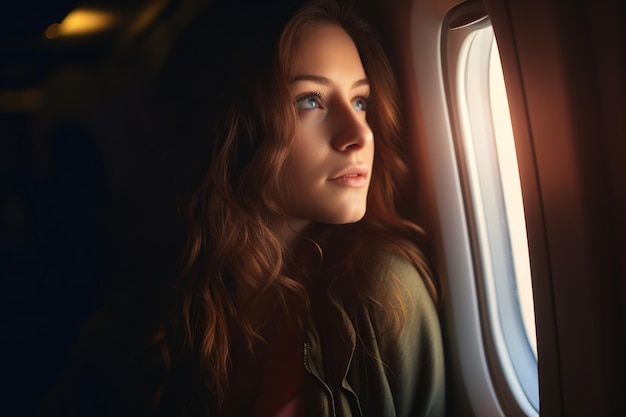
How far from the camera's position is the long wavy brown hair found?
936 millimetres

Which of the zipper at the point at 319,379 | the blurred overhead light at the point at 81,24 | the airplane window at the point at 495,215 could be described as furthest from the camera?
the airplane window at the point at 495,215

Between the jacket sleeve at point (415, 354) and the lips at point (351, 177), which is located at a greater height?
the lips at point (351, 177)

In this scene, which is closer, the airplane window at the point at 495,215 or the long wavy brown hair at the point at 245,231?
the long wavy brown hair at the point at 245,231

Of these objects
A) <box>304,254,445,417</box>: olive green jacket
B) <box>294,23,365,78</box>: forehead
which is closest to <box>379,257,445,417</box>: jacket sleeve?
<box>304,254,445,417</box>: olive green jacket

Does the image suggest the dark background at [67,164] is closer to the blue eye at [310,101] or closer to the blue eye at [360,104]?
the blue eye at [310,101]

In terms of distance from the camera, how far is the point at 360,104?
3.32ft

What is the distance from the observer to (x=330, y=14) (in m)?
Result: 0.98

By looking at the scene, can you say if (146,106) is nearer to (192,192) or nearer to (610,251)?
(192,192)

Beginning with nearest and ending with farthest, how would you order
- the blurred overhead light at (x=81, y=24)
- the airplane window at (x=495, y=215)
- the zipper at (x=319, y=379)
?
the blurred overhead light at (x=81, y=24), the zipper at (x=319, y=379), the airplane window at (x=495, y=215)

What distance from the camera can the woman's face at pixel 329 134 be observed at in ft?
3.17

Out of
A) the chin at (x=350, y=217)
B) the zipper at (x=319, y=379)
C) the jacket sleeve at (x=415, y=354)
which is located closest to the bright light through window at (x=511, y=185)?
the jacket sleeve at (x=415, y=354)

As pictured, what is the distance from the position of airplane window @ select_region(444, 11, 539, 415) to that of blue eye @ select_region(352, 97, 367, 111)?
0.18 meters

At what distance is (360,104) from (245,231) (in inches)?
11.5

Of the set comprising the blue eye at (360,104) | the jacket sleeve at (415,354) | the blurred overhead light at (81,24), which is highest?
the blurred overhead light at (81,24)
